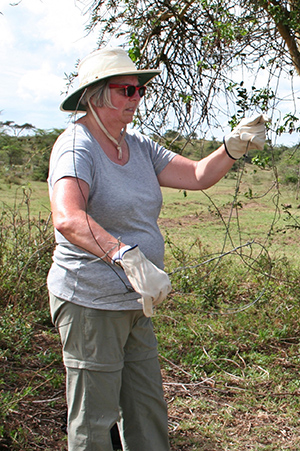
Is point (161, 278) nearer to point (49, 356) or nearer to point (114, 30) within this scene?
point (49, 356)

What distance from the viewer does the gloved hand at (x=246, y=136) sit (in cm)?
221

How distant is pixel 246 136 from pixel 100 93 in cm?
65

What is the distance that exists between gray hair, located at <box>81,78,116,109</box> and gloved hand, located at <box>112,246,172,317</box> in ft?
2.26

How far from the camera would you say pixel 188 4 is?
388 cm

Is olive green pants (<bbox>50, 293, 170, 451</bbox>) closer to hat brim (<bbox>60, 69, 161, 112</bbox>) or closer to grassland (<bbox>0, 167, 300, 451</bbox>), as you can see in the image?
grassland (<bbox>0, 167, 300, 451</bbox>)

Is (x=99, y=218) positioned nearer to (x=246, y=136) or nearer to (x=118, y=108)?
(x=118, y=108)

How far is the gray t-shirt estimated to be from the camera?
1.93 metres

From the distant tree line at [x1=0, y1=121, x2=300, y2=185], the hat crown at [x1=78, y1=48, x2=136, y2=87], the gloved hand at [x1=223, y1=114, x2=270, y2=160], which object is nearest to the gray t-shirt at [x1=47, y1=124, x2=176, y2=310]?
the hat crown at [x1=78, y1=48, x2=136, y2=87]

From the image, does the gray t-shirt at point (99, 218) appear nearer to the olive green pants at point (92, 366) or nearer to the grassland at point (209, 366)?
the olive green pants at point (92, 366)

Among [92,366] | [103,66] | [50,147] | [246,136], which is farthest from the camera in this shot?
[50,147]

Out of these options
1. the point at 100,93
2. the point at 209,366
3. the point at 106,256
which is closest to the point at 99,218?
the point at 106,256

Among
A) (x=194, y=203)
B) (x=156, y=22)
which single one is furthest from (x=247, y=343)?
(x=194, y=203)

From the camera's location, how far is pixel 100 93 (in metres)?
2.09

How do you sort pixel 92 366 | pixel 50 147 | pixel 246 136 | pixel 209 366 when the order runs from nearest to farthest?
pixel 92 366 < pixel 246 136 < pixel 209 366 < pixel 50 147
